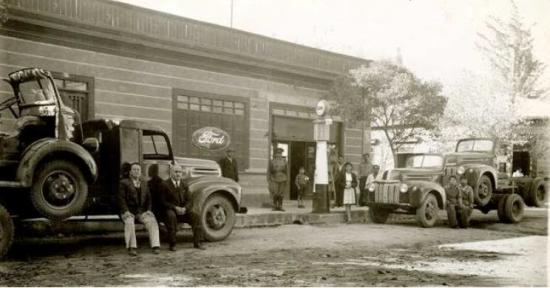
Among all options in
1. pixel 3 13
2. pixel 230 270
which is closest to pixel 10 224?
pixel 230 270

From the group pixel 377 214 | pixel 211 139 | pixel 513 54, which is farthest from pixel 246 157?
pixel 513 54

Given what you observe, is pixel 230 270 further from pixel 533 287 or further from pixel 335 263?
pixel 533 287

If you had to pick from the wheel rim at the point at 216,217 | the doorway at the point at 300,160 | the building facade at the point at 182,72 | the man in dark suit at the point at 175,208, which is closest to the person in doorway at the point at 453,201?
the wheel rim at the point at 216,217

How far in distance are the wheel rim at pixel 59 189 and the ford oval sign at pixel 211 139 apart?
674 centimetres

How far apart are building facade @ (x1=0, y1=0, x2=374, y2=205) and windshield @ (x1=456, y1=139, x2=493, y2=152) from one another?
4665mm

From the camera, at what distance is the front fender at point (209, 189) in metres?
8.54

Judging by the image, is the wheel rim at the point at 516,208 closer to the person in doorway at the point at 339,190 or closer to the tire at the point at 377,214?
the tire at the point at 377,214

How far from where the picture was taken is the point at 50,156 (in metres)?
6.95

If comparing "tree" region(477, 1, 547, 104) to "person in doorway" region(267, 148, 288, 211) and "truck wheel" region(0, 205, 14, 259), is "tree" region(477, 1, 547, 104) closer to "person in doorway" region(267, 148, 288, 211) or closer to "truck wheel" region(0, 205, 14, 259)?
"person in doorway" region(267, 148, 288, 211)

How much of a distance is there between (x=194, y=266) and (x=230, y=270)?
536mm

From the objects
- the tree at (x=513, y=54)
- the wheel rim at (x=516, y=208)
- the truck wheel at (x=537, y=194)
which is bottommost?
the wheel rim at (x=516, y=208)

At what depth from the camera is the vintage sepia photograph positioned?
676cm

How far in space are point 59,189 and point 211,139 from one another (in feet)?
24.0

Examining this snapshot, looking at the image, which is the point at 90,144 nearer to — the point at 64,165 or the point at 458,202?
the point at 64,165
